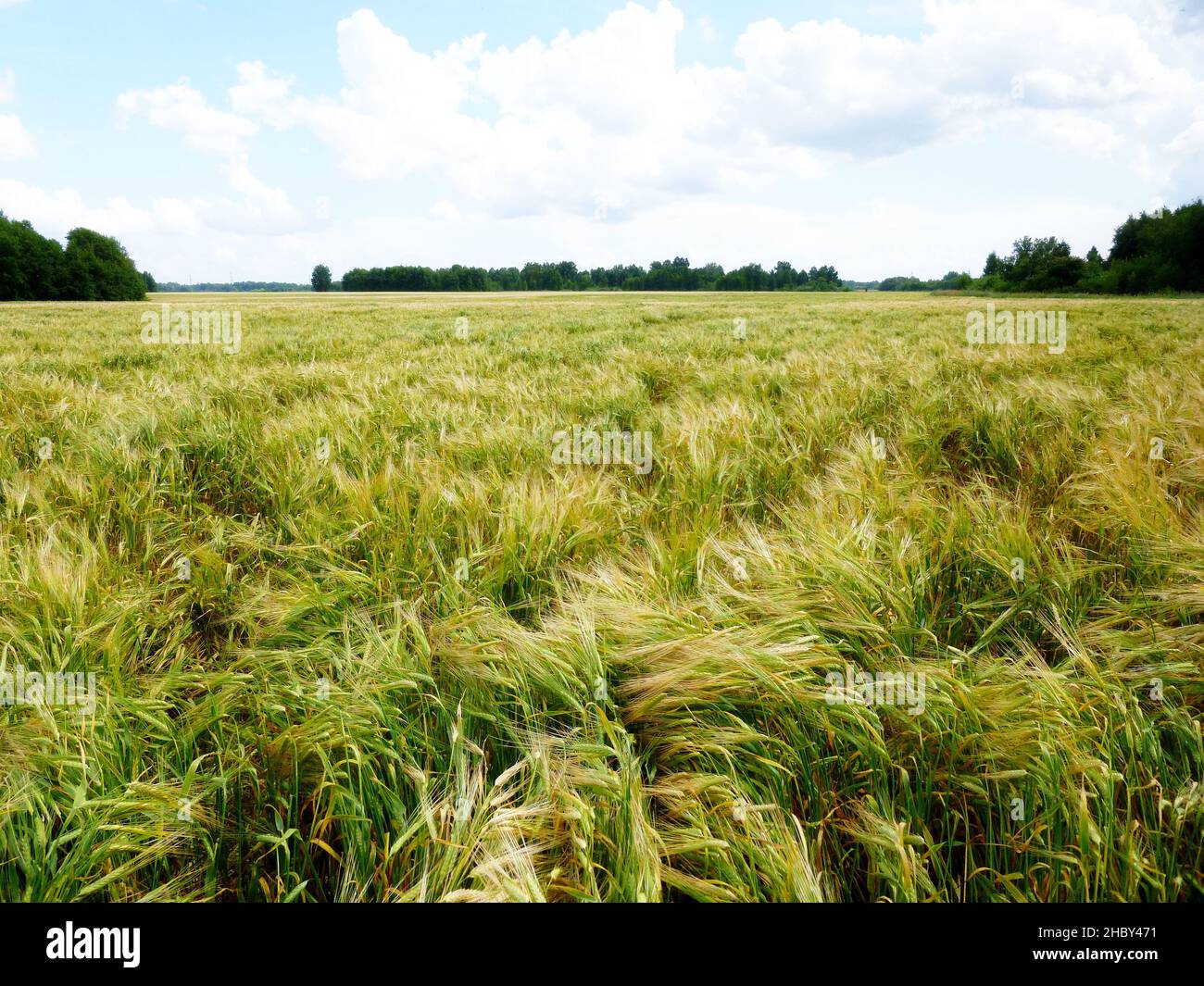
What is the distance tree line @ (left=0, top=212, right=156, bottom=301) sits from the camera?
66938 millimetres

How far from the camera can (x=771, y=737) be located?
1.25m

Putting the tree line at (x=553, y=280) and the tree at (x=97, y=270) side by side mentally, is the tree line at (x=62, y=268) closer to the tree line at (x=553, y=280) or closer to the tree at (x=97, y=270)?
the tree at (x=97, y=270)

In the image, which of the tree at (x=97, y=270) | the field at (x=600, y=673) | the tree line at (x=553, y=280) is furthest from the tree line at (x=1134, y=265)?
the tree at (x=97, y=270)

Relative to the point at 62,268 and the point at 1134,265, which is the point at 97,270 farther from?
the point at 1134,265

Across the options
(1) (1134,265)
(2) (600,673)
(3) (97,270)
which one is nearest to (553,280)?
(3) (97,270)

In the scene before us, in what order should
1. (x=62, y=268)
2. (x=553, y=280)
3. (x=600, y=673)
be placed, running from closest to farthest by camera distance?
1. (x=600, y=673)
2. (x=62, y=268)
3. (x=553, y=280)

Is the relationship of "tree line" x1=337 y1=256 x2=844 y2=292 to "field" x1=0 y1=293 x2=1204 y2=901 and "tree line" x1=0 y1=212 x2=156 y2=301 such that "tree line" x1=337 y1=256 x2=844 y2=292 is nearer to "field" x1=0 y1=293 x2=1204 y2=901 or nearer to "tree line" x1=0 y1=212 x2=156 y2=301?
"tree line" x1=0 y1=212 x2=156 y2=301

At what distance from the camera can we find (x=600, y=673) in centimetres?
142

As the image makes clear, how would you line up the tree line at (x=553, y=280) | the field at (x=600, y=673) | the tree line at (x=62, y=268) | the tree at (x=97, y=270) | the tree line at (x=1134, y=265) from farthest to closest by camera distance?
the tree line at (x=553, y=280) → the tree at (x=97, y=270) → the tree line at (x=62, y=268) → the tree line at (x=1134, y=265) → the field at (x=600, y=673)

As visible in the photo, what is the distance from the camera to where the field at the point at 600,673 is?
1.09 metres

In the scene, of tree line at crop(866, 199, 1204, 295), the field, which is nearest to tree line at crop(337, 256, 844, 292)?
tree line at crop(866, 199, 1204, 295)

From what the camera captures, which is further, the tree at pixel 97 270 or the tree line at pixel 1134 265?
the tree at pixel 97 270

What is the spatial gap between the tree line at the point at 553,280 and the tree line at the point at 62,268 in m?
42.4

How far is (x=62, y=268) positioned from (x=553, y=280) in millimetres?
74217
